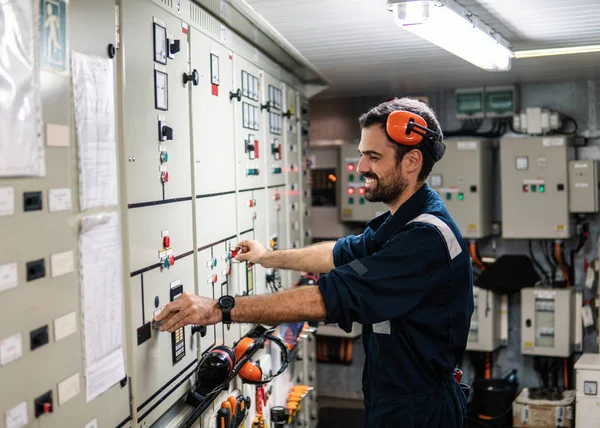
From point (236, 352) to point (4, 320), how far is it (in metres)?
2.20

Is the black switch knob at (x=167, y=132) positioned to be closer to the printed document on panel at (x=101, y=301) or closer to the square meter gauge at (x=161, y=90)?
the square meter gauge at (x=161, y=90)

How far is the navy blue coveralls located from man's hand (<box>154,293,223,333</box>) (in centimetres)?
43

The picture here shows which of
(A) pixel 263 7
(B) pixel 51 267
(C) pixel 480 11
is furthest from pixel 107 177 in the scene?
(C) pixel 480 11

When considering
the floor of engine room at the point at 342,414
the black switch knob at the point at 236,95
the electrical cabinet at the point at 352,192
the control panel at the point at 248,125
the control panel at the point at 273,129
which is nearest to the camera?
the black switch knob at the point at 236,95

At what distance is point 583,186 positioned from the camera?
690cm

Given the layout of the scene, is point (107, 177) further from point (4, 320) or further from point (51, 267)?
point (4, 320)

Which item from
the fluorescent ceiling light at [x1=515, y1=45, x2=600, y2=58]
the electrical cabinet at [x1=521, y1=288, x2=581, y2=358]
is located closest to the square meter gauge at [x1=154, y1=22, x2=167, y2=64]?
the fluorescent ceiling light at [x1=515, y1=45, x2=600, y2=58]

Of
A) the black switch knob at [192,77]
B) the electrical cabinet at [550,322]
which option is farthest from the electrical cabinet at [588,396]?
the black switch knob at [192,77]

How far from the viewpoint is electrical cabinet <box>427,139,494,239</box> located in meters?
7.21

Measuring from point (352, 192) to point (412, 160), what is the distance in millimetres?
4818

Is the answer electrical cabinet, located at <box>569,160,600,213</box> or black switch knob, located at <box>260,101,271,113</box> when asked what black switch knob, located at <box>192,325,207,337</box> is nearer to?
black switch knob, located at <box>260,101,271,113</box>

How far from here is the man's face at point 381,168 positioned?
114 inches

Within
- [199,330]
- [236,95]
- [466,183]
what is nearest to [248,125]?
[236,95]

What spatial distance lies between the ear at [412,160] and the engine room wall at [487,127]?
5.02 meters
